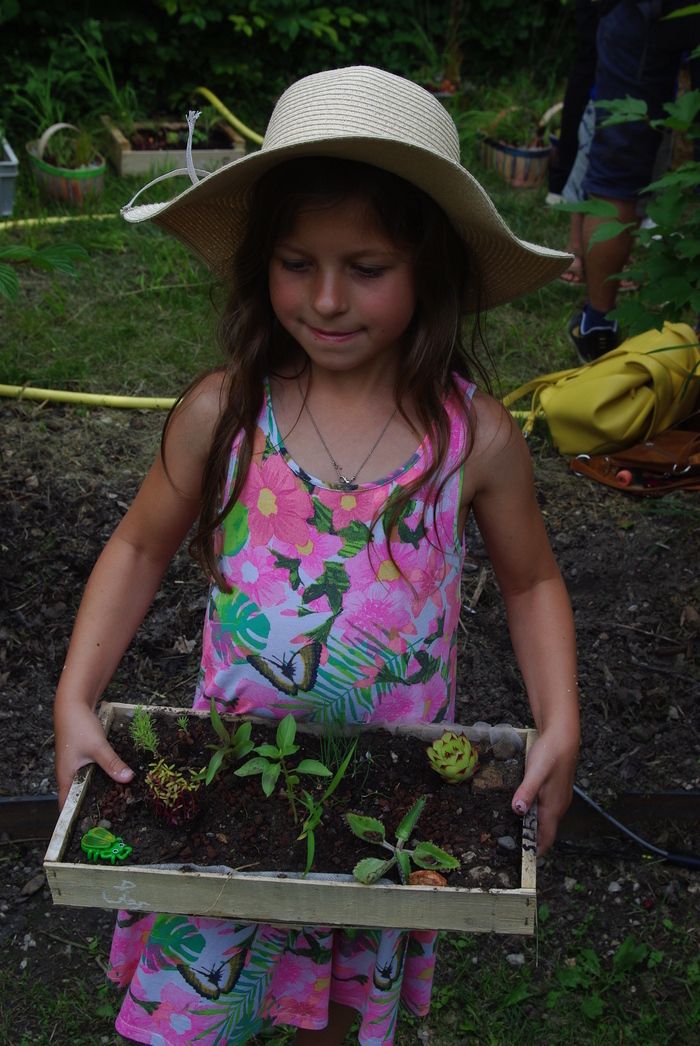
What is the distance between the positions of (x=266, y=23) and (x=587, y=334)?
11.3ft

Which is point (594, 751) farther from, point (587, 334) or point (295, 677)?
point (587, 334)

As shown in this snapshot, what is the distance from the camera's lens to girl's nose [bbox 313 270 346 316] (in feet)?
4.80

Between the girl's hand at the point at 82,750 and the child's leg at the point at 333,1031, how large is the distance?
660 millimetres

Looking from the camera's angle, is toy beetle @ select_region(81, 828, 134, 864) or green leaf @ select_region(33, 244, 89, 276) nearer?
toy beetle @ select_region(81, 828, 134, 864)

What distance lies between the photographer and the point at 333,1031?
195 cm

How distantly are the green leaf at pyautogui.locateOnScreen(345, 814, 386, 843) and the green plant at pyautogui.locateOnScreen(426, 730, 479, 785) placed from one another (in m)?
0.14

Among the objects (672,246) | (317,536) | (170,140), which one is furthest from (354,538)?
(170,140)

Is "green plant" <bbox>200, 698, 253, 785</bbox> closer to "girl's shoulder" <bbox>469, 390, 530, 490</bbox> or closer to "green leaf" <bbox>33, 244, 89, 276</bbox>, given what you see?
"girl's shoulder" <bbox>469, 390, 530, 490</bbox>

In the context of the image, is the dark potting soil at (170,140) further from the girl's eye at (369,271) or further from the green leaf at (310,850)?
the green leaf at (310,850)

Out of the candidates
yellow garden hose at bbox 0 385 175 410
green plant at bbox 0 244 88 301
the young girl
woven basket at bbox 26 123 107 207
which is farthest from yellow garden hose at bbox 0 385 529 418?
the young girl

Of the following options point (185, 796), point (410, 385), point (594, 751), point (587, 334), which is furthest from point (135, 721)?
point (587, 334)

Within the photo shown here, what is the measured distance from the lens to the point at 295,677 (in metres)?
1.67

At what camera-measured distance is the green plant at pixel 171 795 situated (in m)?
1.46

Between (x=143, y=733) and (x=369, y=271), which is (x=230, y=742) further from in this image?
(x=369, y=271)
